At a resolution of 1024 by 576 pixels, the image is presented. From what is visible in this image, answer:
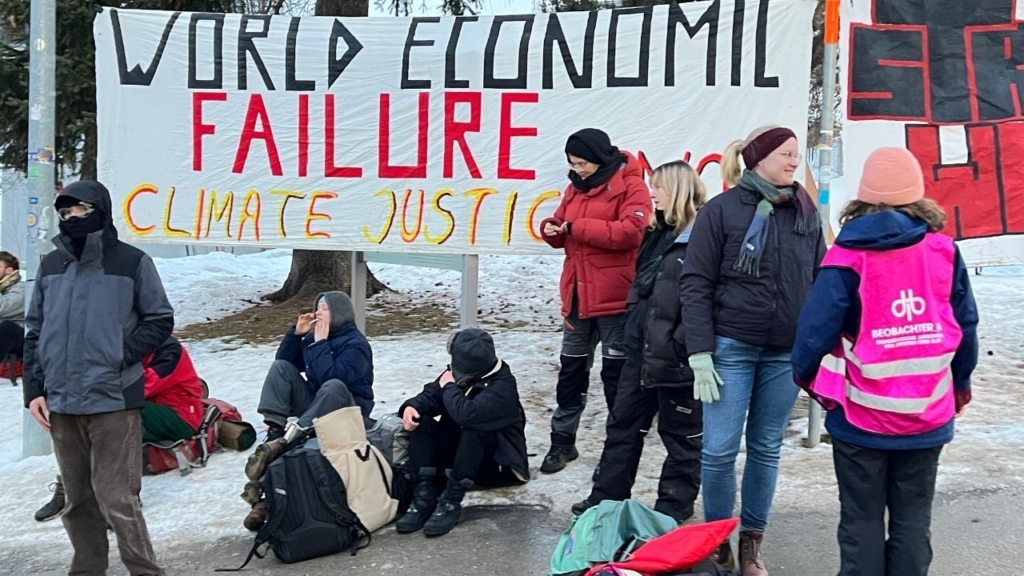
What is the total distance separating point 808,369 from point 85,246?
2948 mm

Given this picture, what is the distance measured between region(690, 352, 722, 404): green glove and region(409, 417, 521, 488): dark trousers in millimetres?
1340

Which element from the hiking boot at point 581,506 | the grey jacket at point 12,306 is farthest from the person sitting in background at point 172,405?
the grey jacket at point 12,306

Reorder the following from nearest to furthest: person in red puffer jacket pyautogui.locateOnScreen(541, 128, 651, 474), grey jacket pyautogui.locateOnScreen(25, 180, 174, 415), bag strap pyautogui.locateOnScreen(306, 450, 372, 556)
Answer: grey jacket pyautogui.locateOnScreen(25, 180, 174, 415) → bag strap pyautogui.locateOnScreen(306, 450, 372, 556) → person in red puffer jacket pyautogui.locateOnScreen(541, 128, 651, 474)

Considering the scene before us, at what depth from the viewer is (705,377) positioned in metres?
3.38

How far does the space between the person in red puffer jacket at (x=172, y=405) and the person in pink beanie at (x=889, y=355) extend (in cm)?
372

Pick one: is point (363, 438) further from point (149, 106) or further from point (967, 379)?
point (149, 106)

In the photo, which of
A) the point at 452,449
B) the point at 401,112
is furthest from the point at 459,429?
the point at 401,112

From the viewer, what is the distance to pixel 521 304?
11422mm

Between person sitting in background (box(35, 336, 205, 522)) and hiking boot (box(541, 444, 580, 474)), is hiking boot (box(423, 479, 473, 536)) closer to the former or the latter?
hiking boot (box(541, 444, 580, 474))

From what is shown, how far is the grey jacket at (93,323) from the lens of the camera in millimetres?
3549

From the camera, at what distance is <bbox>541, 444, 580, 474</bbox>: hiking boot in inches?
194

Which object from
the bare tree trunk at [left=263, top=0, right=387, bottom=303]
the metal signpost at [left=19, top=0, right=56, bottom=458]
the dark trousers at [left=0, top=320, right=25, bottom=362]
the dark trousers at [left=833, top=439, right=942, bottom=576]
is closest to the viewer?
→ the dark trousers at [left=833, top=439, right=942, bottom=576]

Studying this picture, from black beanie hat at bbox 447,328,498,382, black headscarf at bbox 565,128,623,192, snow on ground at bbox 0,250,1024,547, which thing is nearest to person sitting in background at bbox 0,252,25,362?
snow on ground at bbox 0,250,1024,547

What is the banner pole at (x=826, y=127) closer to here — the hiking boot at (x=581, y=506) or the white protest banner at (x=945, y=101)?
the white protest banner at (x=945, y=101)
